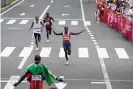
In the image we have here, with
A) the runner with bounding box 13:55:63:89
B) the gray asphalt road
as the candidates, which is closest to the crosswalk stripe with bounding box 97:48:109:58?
the gray asphalt road

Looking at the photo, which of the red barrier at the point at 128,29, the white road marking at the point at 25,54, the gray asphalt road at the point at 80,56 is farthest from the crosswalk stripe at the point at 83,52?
the red barrier at the point at 128,29

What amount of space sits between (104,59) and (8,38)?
30.6 feet

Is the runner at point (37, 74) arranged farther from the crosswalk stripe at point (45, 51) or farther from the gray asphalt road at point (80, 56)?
the crosswalk stripe at point (45, 51)

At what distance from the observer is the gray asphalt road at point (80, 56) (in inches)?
706

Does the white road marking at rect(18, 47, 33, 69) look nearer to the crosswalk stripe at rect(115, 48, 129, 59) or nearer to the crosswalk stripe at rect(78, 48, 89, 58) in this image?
the crosswalk stripe at rect(78, 48, 89, 58)

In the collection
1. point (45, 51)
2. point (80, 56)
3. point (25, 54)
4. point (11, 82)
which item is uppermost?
point (11, 82)

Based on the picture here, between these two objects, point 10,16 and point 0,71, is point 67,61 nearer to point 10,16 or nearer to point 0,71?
point 0,71

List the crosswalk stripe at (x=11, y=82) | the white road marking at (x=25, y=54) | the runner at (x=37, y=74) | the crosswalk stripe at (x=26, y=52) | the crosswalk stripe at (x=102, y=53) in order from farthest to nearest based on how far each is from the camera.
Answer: the crosswalk stripe at (x=26, y=52), the crosswalk stripe at (x=102, y=53), the white road marking at (x=25, y=54), the crosswalk stripe at (x=11, y=82), the runner at (x=37, y=74)

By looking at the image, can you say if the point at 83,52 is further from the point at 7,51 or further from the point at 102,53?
the point at 7,51

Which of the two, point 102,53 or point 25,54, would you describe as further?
point 102,53

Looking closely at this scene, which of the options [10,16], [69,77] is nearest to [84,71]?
[69,77]

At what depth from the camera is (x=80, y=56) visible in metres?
23.3

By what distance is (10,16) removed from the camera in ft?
149

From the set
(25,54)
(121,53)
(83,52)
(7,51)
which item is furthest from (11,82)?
(121,53)
